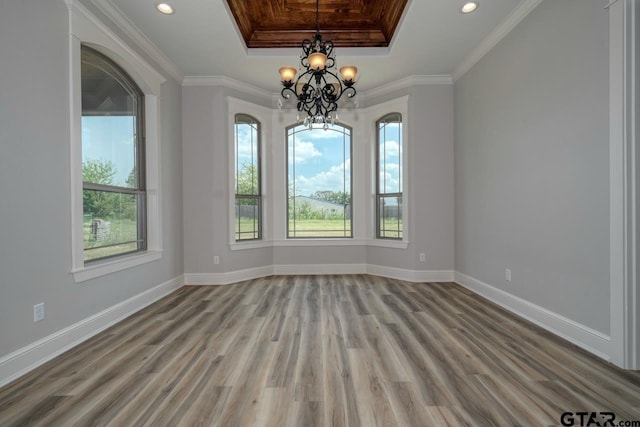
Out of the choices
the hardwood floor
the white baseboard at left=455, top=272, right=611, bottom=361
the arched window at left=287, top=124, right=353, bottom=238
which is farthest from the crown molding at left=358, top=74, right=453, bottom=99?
→ the hardwood floor

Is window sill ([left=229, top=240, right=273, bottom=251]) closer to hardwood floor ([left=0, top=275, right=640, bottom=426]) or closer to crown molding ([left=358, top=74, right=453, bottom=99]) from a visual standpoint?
hardwood floor ([left=0, top=275, right=640, bottom=426])

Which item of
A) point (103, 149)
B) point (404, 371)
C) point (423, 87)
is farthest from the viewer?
point (423, 87)

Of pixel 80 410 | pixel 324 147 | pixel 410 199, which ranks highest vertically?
pixel 324 147

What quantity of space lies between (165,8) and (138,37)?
2.16 feet

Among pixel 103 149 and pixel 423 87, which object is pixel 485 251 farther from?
pixel 103 149

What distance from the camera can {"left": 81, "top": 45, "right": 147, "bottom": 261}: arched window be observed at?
9.77 ft

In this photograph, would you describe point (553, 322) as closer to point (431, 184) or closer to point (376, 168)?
point (431, 184)

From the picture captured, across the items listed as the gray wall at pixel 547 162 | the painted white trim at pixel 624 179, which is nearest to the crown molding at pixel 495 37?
the gray wall at pixel 547 162

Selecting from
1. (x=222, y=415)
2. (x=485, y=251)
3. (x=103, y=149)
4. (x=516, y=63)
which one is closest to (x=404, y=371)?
(x=222, y=415)

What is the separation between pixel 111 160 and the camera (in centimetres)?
332

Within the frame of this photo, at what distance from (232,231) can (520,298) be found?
12.2ft

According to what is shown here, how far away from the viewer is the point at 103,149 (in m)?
3.19

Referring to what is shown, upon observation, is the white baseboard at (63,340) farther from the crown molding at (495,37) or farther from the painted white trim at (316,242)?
the crown molding at (495,37)

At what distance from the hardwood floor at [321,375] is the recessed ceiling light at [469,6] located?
9.95ft
